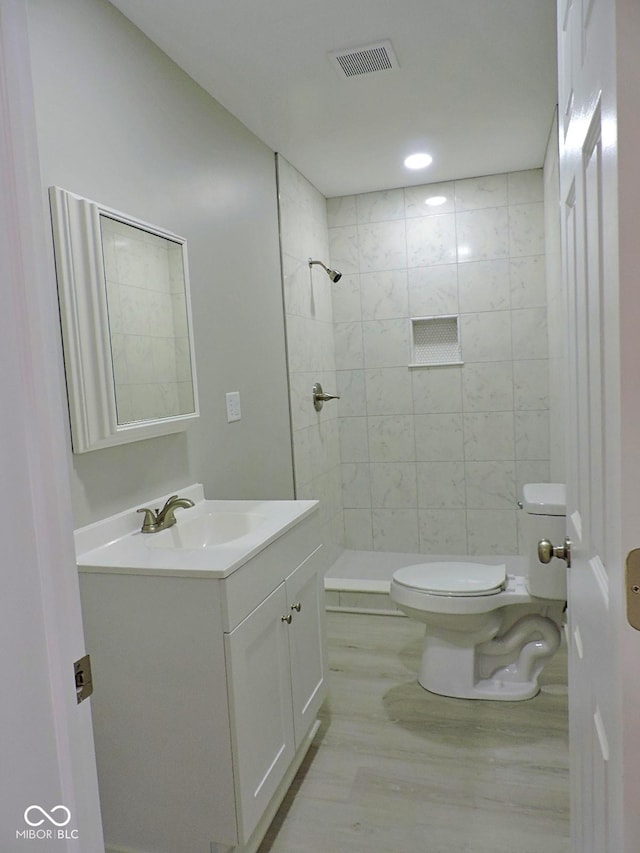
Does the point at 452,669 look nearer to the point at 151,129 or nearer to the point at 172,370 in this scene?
the point at 172,370

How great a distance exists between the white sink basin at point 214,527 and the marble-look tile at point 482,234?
2547 millimetres

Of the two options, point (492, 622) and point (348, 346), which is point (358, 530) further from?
point (492, 622)

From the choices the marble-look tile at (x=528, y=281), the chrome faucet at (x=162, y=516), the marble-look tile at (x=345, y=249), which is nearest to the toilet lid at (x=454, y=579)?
the chrome faucet at (x=162, y=516)

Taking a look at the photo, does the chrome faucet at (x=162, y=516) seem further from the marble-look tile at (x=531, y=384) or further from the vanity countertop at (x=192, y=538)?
the marble-look tile at (x=531, y=384)

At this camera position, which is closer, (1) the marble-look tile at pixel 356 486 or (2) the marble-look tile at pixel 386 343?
(2) the marble-look tile at pixel 386 343

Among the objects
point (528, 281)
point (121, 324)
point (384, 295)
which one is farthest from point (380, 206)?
point (121, 324)

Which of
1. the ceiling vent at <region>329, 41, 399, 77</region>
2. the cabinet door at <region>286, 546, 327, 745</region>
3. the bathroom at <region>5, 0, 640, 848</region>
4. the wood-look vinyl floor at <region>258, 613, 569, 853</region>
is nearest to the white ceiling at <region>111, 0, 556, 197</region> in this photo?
the ceiling vent at <region>329, 41, 399, 77</region>

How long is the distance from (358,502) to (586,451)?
330cm

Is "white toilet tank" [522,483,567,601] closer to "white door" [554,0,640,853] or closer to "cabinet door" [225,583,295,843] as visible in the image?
"cabinet door" [225,583,295,843]

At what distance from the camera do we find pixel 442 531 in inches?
164

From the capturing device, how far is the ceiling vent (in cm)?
224

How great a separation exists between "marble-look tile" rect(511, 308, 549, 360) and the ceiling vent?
1.93m

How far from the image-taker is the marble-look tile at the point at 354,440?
13.9ft

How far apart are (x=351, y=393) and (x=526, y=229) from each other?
1.48 m
